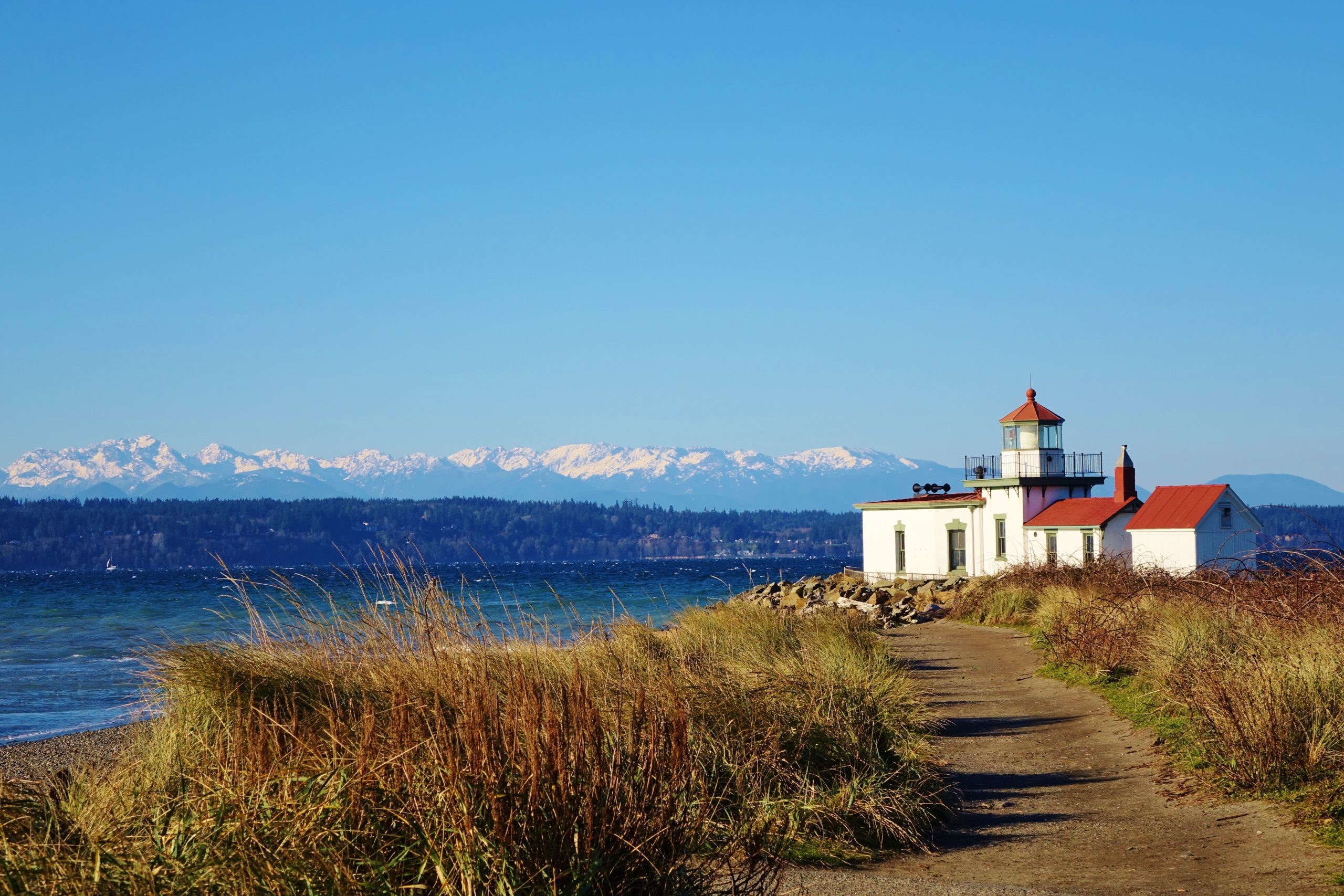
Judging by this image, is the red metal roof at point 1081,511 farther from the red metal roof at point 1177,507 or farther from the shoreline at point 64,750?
the shoreline at point 64,750

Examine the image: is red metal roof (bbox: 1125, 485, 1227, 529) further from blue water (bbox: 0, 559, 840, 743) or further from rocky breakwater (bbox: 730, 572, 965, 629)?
blue water (bbox: 0, 559, 840, 743)

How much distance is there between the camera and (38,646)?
29.4 m

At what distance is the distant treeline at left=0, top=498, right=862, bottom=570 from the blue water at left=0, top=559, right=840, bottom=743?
147 ft


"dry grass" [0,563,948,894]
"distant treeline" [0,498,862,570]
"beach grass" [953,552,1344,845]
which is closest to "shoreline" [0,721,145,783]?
"dry grass" [0,563,948,894]

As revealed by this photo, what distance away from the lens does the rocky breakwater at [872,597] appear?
27125mm

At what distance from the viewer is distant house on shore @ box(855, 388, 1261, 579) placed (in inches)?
1252

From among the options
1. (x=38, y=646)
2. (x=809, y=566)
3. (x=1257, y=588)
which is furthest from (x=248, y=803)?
(x=809, y=566)

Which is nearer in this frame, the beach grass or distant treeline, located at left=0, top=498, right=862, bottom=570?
the beach grass

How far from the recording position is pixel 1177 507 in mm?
32281

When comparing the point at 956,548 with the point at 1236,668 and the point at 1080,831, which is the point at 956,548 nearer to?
the point at 1236,668

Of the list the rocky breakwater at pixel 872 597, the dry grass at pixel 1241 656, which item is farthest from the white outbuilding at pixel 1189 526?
the dry grass at pixel 1241 656

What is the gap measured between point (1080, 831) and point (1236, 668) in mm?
2413

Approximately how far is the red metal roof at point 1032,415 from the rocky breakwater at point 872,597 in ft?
17.6

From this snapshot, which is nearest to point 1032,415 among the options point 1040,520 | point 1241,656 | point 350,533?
point 1040,520
